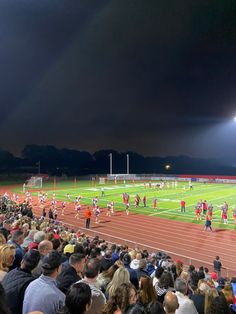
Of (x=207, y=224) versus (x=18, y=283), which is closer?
(x=18, y=283)

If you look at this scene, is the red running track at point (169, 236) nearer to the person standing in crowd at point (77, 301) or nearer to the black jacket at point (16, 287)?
the black jacket at point (16, 287)

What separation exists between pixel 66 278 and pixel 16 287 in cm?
94

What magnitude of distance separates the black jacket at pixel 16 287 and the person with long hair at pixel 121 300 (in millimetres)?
1079

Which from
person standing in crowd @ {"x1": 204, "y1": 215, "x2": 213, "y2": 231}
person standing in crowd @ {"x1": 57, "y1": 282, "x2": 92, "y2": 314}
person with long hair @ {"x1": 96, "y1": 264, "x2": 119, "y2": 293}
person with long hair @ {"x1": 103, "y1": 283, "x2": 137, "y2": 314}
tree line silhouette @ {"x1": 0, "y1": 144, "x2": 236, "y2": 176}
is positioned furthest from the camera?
tree line silhouette @ {"x1": 0, "y1": 144, "x2": 236, "y2": 176}

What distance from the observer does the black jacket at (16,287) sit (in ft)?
12.7

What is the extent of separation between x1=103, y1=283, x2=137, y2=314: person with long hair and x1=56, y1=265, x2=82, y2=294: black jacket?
740 mm

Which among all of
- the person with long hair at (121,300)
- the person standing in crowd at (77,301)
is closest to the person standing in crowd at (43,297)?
the person standing in crowd at (77,301)

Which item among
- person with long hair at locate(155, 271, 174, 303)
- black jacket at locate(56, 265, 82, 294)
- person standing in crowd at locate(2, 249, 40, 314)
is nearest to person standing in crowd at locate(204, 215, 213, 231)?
person with long hair at locate(155, 271, 174, 303)

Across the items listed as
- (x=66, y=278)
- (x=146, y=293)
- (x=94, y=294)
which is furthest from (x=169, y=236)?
(x=94, y=294)

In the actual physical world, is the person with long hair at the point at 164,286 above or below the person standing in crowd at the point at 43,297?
below

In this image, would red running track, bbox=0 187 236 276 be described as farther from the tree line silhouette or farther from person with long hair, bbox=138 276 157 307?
the tree line silhouette

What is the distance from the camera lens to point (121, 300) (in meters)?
4.22

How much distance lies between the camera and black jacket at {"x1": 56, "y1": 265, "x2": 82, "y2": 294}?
465 centimetres

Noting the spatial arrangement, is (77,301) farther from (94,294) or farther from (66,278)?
(66,278)
